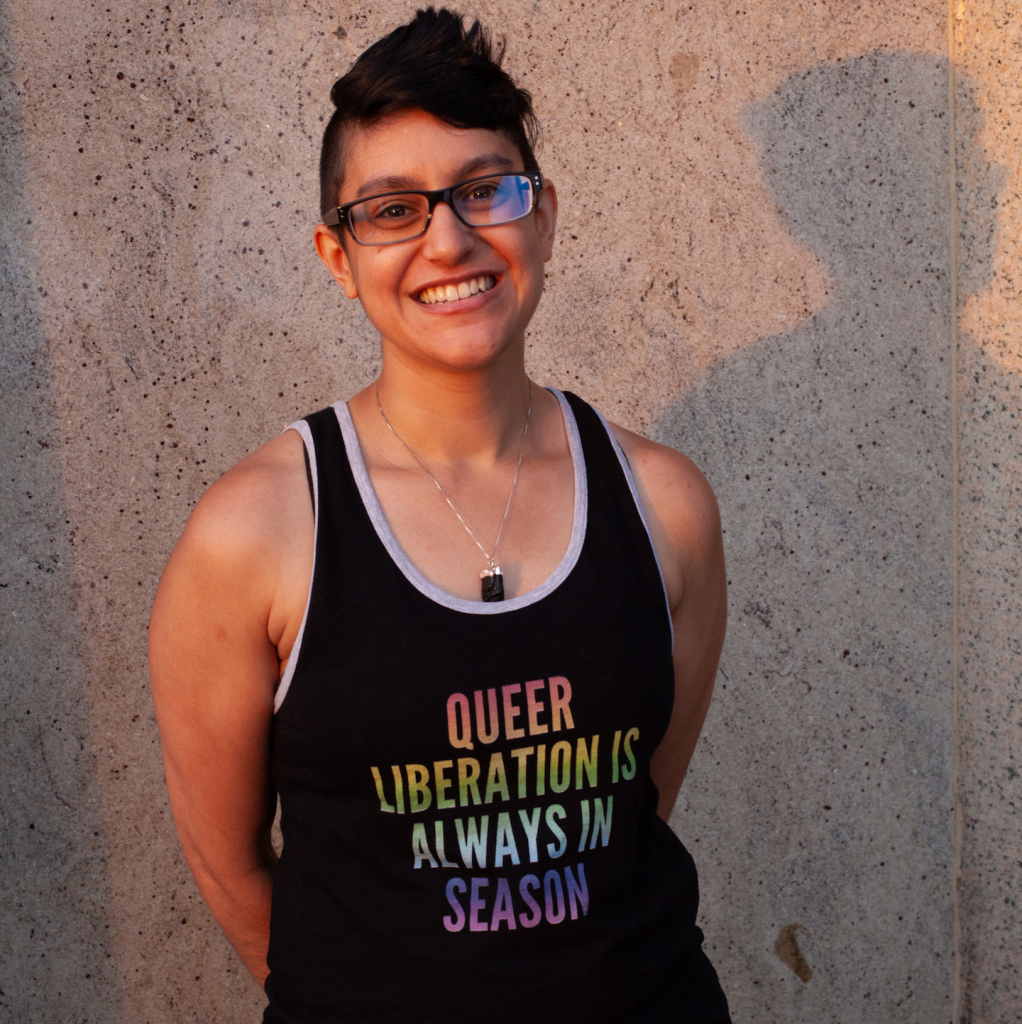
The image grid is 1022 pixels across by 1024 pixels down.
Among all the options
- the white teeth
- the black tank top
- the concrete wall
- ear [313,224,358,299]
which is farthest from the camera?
the concrete wall

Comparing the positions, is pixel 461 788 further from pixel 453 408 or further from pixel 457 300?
pixel 457 300

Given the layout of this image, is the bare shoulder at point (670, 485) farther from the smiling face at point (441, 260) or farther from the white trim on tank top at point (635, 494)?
the smiling face at point (441, 260)

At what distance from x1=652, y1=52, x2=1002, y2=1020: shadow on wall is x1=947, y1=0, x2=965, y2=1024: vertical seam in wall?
0.06 feet

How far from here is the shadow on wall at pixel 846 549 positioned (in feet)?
8.56

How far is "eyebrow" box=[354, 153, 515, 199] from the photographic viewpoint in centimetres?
147

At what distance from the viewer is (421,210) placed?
4.84ft

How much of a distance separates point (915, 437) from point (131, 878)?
7.62 ft

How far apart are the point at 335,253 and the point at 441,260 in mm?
241

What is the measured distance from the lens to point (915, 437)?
105 inches

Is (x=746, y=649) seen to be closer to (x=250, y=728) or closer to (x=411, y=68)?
(x=250, y=728)

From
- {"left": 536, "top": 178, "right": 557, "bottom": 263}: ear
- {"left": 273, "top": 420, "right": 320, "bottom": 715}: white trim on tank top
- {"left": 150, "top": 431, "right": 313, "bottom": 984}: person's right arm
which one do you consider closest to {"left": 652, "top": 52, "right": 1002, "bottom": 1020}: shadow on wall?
{"left": 536, "top": 178, "right": 557, "bottom": 263}: ear

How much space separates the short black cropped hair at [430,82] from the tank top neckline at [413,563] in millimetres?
414

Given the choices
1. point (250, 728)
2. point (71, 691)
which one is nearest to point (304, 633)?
point (250, 728)

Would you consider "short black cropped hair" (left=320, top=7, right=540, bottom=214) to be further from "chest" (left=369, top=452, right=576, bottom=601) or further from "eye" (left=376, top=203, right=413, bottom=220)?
"chest" (left=369, top=452, right=576, bottom=601)
